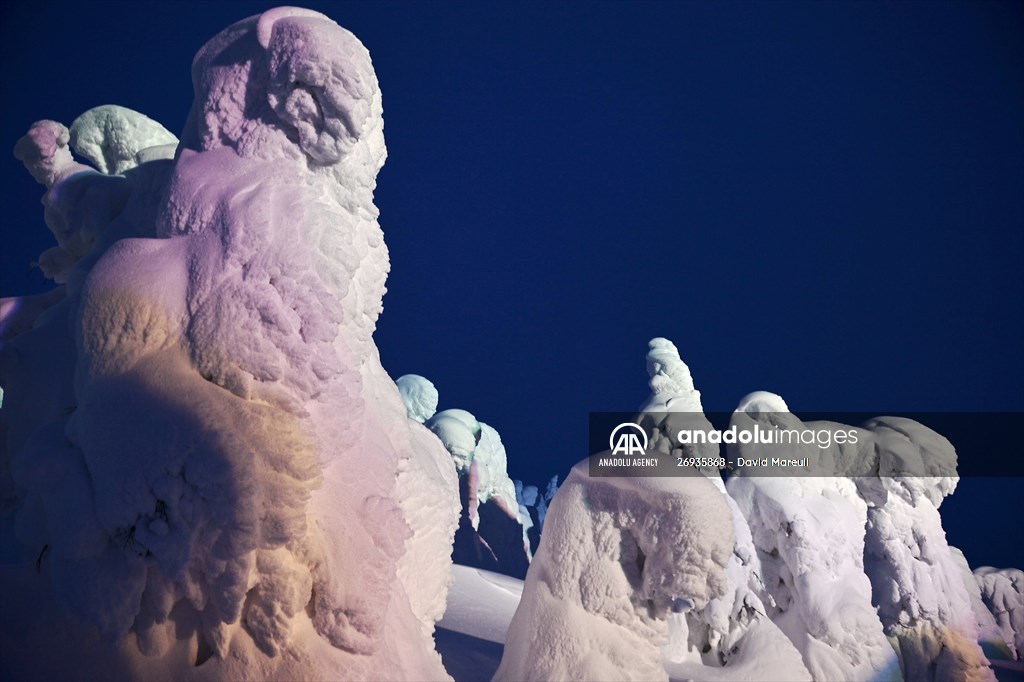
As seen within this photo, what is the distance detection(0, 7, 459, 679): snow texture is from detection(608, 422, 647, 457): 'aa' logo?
0.71 m

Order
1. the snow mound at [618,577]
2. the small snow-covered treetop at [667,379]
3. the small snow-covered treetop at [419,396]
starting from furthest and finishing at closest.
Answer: the small snow-covered treetop at [419,396] < the small snow-covered treetop at [667,379] < the snow mound at [618,577]

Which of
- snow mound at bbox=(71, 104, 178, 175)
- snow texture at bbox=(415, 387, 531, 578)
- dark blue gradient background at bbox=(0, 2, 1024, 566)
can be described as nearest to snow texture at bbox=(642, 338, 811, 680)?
snow mound at bbox=(71, 104, 178, 175)

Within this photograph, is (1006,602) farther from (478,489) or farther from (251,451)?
(251,451)

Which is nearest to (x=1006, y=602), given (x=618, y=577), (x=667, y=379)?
(x=667, y=379)

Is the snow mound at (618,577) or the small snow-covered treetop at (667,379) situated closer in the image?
the snow mound at (618,577)

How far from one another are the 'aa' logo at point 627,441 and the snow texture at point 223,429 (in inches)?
27.8

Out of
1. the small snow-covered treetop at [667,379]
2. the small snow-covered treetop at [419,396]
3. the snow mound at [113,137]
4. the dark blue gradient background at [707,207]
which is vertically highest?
the dark blue gradient background at [707,207]

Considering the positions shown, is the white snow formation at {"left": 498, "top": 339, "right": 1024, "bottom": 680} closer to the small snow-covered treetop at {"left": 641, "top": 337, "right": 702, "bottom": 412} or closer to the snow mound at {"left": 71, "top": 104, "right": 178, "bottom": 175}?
the small snow-covered treetop at {"left": 641, "top": 337, "right": 702, "bottom": 412}

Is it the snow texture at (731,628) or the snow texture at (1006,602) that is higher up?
the snow texture at (1006,602)

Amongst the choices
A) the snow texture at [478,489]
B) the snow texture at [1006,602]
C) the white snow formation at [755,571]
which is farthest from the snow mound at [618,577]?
the snow texture at [1006,602]

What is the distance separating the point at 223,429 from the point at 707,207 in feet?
55.8

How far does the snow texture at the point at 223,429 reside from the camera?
139cm

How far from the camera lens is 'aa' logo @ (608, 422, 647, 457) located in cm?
220

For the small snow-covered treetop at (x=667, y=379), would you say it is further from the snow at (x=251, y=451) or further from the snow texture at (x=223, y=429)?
the snow texture at (x=223, y=429)
